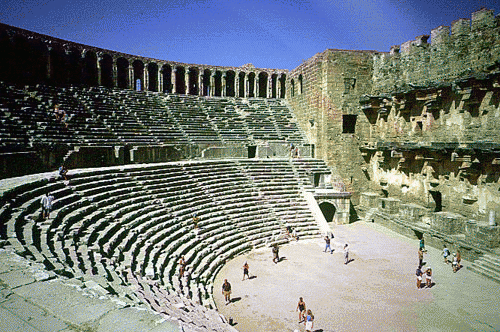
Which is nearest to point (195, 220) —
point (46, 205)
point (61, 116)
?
point (46, 205)

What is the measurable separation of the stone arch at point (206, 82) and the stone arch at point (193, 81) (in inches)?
23.9

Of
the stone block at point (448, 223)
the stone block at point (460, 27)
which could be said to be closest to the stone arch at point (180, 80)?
the stone block at point (460, 27)

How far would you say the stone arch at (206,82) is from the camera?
107 feet

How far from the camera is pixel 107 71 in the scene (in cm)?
2806

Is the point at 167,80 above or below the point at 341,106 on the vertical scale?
above

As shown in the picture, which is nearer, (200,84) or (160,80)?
(160,80)

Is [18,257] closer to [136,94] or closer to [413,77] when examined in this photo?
[413,77]

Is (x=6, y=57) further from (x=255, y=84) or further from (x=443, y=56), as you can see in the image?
(x=443, y=56)

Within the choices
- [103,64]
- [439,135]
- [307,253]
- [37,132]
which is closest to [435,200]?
[439,135]

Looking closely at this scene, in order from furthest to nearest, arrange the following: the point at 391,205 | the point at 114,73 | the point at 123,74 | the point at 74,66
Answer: the point at 123,74, the point at 114,73, the point at 74,66, the point at 391,205

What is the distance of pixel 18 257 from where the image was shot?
5.73m

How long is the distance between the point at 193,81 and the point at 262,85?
7.06m

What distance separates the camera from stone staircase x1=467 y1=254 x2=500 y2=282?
1380 cm

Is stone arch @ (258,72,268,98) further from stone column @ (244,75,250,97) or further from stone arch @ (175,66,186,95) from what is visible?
stone arch @ (175,66,186,95)
